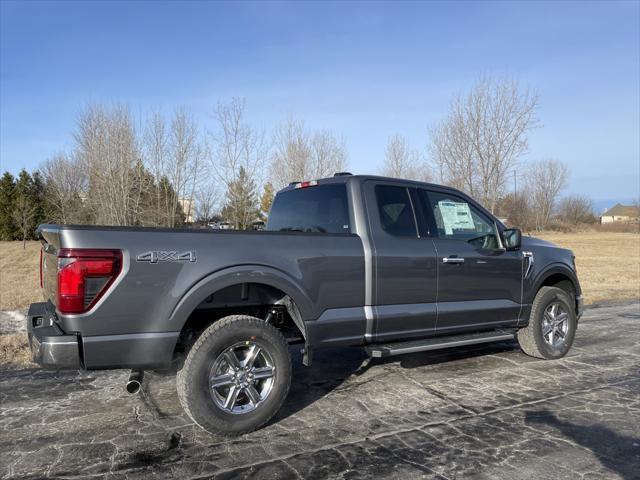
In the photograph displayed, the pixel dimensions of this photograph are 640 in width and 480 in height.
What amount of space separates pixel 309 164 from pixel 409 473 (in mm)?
19624

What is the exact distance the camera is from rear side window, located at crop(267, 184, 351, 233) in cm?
465

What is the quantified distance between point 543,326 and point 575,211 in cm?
8431

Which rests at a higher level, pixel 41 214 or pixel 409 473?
pixel 41 214

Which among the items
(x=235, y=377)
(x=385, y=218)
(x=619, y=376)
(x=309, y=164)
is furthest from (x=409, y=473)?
(x=309, y=164)

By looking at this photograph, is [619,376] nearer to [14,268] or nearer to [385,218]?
[385,218]

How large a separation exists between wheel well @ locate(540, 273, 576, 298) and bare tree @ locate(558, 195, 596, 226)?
79817mm

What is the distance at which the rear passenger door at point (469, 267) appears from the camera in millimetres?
4844

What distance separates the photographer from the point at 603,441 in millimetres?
3584

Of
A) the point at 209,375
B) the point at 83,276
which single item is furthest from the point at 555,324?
the point at 83,276

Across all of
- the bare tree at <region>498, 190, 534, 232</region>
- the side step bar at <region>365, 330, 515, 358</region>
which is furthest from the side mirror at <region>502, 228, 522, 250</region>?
the bare tree at <region>498, 190, 534, 232</region>

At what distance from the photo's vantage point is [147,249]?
11.1 ft

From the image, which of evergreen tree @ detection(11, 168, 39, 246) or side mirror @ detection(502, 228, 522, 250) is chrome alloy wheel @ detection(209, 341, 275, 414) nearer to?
side mirror @ detection(502, 228, 522, 250)

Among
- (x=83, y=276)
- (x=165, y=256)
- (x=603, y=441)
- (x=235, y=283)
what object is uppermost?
(x=165, y=256)

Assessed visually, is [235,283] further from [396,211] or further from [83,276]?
[396,211]
